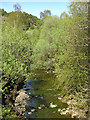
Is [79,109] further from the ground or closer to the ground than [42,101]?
further from the ground

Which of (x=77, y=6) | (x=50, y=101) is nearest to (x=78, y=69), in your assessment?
(x=50, y=101)

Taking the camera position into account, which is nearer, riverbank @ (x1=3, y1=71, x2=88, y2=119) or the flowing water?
riverbank @ (x1=3, y1=71, x2=88, y2=119)

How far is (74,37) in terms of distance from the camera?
880 centimetres

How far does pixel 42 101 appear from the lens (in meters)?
9.32

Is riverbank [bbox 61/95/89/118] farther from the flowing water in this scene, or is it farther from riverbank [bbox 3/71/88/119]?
the flowing water

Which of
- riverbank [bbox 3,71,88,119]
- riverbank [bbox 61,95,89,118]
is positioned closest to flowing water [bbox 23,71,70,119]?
riverbank [bbox 3,71,88,119]

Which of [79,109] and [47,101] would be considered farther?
[47,101]

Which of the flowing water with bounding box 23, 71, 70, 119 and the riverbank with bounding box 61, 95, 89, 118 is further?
the flowing water with bounding box 23, 71, 70, 119

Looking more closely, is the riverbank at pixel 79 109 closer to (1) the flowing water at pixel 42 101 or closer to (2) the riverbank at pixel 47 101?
(2) the riverbank at pixel 47 101

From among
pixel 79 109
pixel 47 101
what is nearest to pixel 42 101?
pixel 47 101

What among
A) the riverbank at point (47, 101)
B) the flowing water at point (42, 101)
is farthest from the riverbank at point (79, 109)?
the flowing water at point (42, 101)

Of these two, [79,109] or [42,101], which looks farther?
[42,101]

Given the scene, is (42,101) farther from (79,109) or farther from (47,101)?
(79,109)

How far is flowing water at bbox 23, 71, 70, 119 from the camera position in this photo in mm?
7777
